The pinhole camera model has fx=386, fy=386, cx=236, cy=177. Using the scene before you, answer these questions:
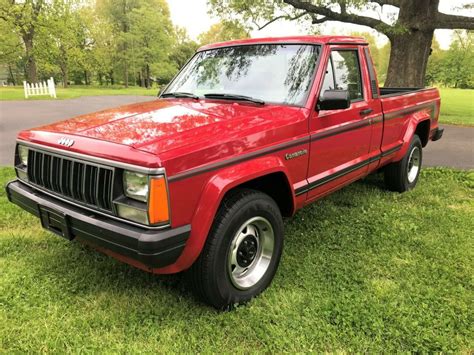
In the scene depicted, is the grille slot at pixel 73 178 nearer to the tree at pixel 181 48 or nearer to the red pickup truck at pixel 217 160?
the red pickup truck at pixel 217 160

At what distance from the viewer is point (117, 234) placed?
2.38 meters

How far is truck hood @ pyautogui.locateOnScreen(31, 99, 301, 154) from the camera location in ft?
8.29

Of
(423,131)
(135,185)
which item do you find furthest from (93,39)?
(135,185)

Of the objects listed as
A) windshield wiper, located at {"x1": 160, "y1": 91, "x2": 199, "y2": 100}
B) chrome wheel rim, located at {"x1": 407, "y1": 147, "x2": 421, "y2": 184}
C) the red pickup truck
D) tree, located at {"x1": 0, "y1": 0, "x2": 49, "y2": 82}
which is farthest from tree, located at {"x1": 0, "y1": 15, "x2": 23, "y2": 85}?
chrome wheel rim, located at {"x1": 407, "y1": 147, "x2": 421, "y2": 184}

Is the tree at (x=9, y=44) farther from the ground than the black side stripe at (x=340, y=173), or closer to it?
farther from the ground

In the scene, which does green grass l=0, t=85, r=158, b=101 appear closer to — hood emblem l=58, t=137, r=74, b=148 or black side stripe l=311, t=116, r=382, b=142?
hood emblem l=58, t=137, r=74, b=148

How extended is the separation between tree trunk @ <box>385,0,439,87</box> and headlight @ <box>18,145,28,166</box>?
1160cm

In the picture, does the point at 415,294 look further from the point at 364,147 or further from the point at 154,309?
the point at 154,309

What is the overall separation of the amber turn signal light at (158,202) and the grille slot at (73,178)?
0.32 metres

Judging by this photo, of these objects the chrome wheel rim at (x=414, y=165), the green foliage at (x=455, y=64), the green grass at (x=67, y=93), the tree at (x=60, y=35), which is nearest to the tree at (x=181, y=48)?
the tree at (x=60, y=35)

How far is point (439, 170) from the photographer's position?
6.54m

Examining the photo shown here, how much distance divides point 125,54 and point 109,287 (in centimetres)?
4361

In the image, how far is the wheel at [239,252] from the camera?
264 centimetres

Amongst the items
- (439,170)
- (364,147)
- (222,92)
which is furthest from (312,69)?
(439,170)
